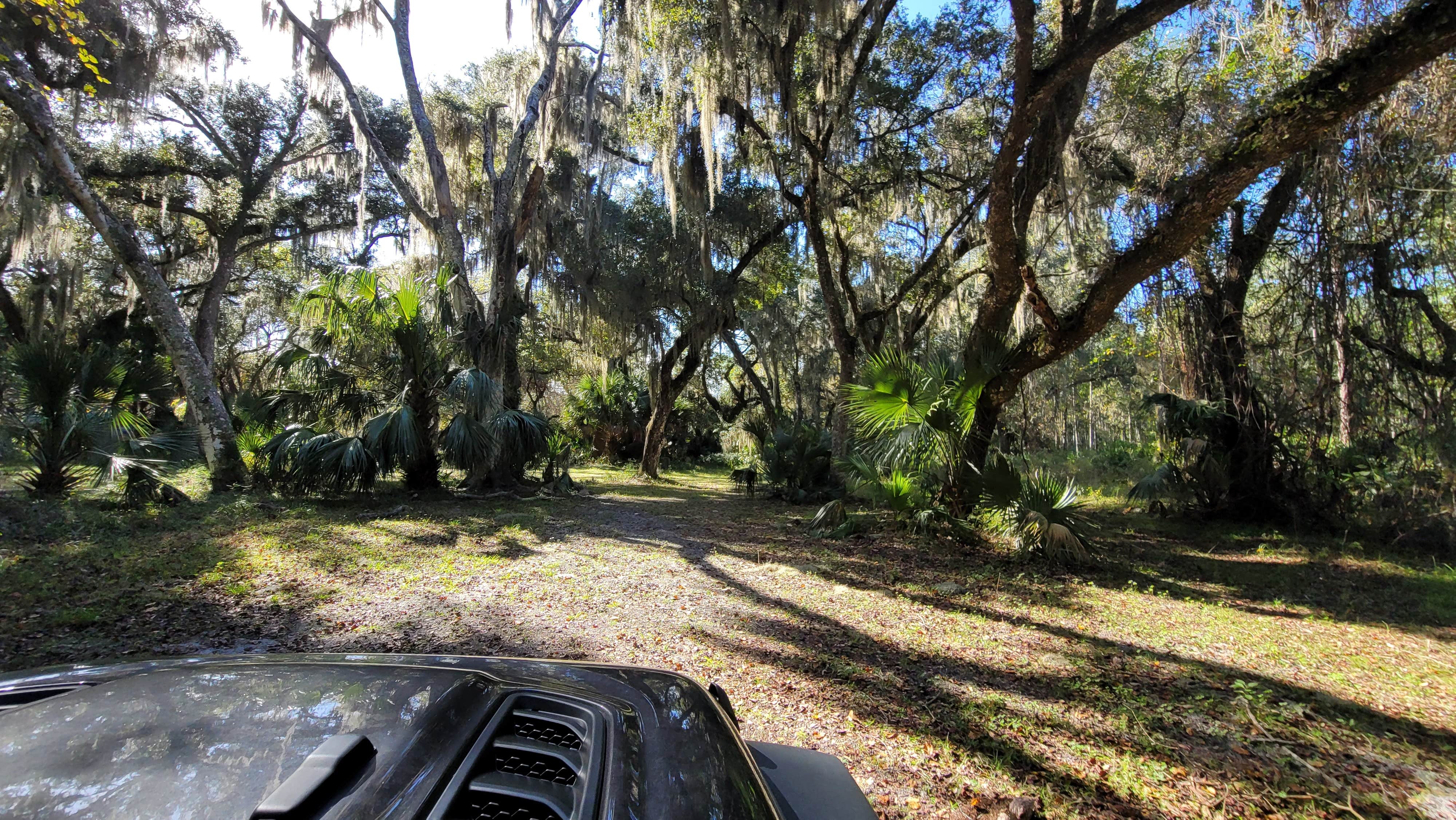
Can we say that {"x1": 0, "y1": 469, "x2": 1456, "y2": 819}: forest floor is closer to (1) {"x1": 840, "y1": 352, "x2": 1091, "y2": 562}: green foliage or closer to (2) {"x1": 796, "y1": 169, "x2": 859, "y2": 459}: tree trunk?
(1) {"x1": 840, "y1": 352, "x2": 1091, "y2": 562}: green foliage

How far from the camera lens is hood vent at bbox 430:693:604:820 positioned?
94 cm

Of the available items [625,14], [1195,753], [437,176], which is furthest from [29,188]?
[1195,753]

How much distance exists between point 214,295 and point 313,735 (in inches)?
790

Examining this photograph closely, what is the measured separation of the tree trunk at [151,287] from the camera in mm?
7844

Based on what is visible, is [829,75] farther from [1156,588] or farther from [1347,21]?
[1156,588]

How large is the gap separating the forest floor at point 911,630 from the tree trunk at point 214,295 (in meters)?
9.69

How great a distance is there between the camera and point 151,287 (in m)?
8.70

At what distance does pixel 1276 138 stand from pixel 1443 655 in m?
3.97

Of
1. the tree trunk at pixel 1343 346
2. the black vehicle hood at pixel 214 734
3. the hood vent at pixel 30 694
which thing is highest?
the tree trunk at pixel 1343 346

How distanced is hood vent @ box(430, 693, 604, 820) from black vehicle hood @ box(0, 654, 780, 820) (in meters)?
0.02

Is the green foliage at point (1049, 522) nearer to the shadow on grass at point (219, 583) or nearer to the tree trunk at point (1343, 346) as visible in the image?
the tree trunk at point (1343, 346)

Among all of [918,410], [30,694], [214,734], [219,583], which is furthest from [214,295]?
[214,734]

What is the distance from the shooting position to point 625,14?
9922 mm

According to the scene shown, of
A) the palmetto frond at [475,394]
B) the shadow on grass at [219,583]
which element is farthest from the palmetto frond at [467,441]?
the shadow on grass at [219,583]
